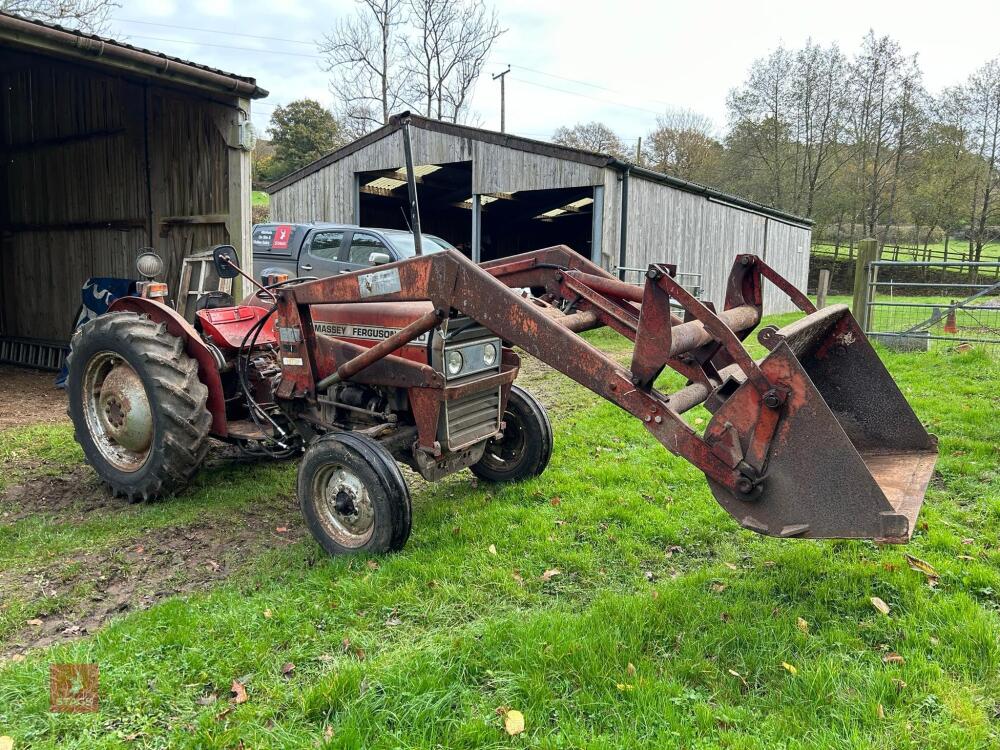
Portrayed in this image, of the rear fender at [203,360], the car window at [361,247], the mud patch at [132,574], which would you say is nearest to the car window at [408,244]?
the car window at [361,247]

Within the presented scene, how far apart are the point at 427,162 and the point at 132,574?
1231 centimetres

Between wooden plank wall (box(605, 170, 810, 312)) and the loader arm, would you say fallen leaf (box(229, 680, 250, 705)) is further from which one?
wooden plank wall (box(605, 170, 810, 312))

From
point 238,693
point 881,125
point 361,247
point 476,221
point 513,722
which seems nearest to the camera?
point 513,722

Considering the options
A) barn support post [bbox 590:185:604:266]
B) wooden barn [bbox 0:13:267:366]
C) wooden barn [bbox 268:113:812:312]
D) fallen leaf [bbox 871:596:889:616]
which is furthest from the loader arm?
wooden barn [bbox 268:113:812:312]

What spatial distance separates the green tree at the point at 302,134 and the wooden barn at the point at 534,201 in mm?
11476

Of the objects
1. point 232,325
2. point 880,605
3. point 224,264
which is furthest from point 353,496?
point 880,605

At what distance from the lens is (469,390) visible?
12.5 feet

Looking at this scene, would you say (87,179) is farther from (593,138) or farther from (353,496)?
(593,138)

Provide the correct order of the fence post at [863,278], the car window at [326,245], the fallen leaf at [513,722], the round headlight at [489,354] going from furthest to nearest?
1. the car window at [326,245]
2. the fence post at [863,278]
3. the round headlight at [489,354]
4. the fallen leaf at [513,722]

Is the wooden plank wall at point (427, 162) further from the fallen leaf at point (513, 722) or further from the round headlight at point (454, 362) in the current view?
the fallen leaf at point (513, 722)

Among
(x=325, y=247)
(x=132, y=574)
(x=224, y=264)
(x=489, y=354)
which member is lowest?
(x=132, y=574)

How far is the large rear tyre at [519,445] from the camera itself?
4531 mm

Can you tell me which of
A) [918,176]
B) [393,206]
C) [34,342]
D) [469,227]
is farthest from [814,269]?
[34,342]

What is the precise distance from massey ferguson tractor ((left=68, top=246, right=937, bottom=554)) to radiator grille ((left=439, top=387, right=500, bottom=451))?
0.01 m
